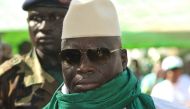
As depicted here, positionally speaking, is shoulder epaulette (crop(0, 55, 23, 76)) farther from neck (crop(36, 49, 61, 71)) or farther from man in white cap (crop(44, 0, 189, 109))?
man in white cap (crop(44, 0, 189, 109))

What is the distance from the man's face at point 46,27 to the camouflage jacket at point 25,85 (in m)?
0.23

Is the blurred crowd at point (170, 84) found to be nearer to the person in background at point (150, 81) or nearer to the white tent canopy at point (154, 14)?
the person in background at point (150, 81)

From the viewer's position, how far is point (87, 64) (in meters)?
4.02

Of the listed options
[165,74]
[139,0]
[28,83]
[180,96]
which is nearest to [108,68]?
[28,83]

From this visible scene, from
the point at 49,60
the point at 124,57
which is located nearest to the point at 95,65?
the point at 124,57

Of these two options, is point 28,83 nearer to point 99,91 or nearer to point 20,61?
point 20,61

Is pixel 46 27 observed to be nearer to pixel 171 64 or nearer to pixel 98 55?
pixel 98 55

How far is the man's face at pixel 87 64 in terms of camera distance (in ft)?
13.1

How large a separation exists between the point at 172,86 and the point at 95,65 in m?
5.98

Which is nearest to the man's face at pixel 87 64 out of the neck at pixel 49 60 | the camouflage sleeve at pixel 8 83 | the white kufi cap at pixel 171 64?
the neck at pixel 49 60

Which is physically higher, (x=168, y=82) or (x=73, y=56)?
(x=73, y=56)

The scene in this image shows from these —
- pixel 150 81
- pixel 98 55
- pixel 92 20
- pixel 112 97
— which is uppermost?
pixel 92 20

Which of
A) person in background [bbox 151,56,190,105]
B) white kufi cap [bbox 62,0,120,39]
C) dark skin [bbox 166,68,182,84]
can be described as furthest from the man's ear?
dark skin [bbox 166,68,182,84]

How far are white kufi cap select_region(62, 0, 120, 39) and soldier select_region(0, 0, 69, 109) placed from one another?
1599mm
